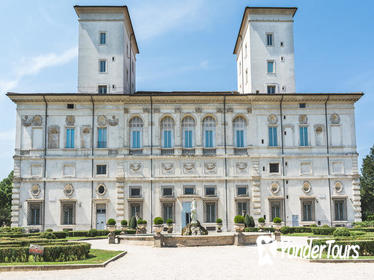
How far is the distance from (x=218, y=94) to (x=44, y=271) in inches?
1311

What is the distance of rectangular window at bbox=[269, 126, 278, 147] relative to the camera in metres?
46.3

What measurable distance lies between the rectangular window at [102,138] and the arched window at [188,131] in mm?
8267

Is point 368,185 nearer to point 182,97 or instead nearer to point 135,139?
point 182,97

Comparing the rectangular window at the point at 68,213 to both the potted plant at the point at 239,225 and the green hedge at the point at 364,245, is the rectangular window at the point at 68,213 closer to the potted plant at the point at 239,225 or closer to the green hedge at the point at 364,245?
the potted plant at the point at 239,225

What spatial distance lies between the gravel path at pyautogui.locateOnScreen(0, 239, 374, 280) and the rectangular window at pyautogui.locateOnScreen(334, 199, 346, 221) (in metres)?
24.8

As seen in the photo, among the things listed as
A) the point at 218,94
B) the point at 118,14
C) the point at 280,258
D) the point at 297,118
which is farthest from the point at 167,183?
the point at 280,258

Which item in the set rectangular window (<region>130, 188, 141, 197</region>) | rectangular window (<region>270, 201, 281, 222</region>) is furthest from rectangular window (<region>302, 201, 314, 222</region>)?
rectangular window (<region>130, 188, 141, 197</region>)

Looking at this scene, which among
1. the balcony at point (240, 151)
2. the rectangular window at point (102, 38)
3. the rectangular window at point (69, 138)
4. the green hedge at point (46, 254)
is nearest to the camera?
the green hedge at point (46, 254)

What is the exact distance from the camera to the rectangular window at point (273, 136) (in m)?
46.3

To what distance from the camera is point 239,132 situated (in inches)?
1843

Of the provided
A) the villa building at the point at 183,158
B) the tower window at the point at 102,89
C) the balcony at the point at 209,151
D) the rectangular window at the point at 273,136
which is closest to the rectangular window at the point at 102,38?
the tower window at the point at 102,89

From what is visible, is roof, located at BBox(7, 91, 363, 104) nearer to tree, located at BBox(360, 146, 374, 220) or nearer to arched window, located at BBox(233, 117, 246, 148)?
arched window, located at BBox(233, 117, 246, 148)

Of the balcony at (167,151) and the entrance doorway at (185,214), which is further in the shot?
the balcony at (167,151)

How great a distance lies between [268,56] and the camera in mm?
49438
